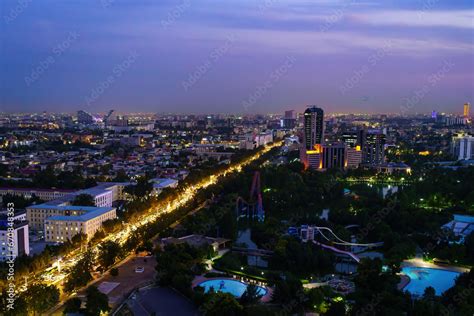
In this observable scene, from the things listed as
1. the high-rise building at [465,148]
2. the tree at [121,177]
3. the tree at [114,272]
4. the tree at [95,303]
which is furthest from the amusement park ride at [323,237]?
the high-rise building at [465,148]

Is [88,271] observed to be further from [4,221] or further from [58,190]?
[58,190]

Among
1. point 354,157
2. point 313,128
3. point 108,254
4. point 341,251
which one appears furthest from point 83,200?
point 354,157

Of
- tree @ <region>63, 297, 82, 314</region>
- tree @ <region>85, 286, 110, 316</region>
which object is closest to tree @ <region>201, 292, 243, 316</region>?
tree @ <region>85, 286, 110, 316</region>

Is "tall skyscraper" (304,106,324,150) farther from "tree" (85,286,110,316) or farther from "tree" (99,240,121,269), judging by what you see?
"tree" (85,286,110,316)

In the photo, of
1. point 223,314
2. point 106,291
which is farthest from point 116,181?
point 223,314

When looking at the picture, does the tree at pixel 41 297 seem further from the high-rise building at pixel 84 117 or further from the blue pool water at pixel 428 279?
the high-rise building at pixel 84 117
